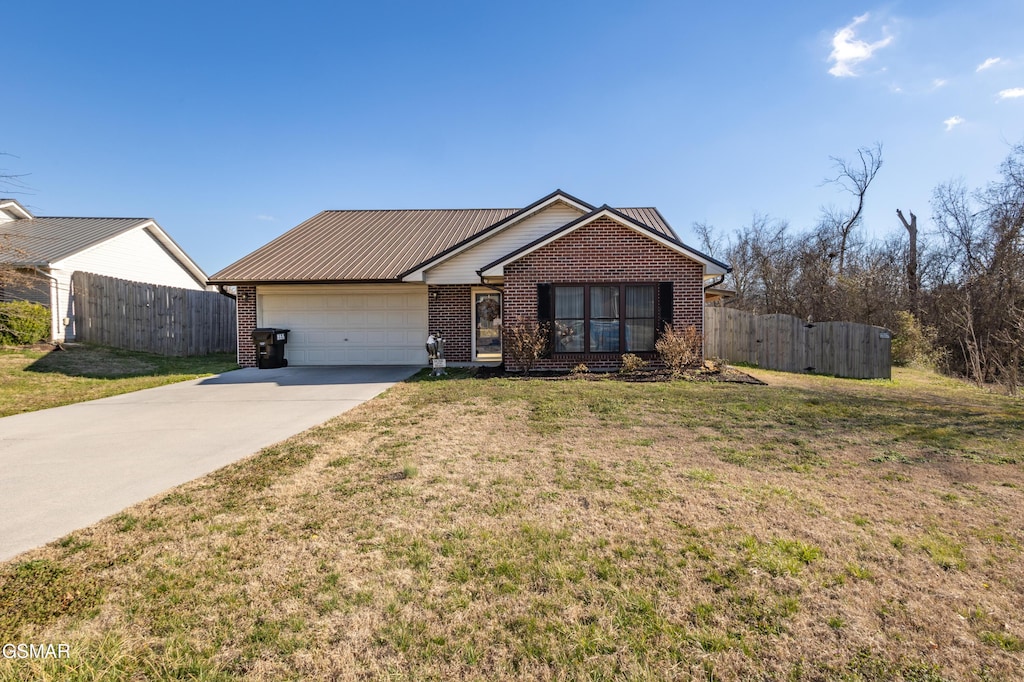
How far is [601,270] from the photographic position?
37.2 feet

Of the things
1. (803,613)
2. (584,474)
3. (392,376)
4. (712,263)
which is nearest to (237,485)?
(584,474)

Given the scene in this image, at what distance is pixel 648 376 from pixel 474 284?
5.53 m

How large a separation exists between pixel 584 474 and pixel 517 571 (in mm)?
1783

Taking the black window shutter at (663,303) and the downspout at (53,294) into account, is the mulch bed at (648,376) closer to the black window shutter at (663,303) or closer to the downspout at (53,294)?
the black window shutter at (663,303)

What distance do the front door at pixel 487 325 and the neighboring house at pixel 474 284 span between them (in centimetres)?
3

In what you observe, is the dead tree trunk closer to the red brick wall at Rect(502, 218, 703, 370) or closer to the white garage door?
the red brick wall at Rect(502, 218, 703, 370)

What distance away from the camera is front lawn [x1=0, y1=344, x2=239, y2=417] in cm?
851

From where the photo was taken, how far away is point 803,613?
2.34 meters

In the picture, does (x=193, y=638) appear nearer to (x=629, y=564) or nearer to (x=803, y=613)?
(x=629, y=564)

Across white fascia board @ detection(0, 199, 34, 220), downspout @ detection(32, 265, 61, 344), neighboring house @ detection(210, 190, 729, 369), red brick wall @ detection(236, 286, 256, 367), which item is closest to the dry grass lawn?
neighboring house @ detection(210, 190, 729, 369)

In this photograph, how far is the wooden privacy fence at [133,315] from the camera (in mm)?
15227

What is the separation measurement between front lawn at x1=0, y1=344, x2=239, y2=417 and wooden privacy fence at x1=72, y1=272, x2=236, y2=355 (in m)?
0.68

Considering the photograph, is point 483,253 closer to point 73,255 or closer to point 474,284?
point 474,284

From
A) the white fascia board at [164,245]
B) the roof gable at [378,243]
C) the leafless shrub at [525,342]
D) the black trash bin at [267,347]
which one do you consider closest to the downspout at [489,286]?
the roof gable at [378,243]
